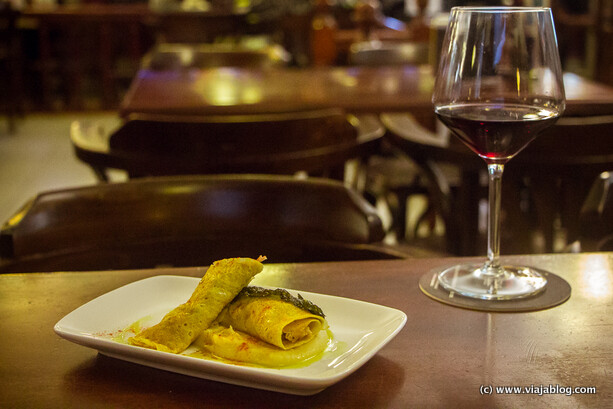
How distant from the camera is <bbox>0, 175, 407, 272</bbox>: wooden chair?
3.55 feet

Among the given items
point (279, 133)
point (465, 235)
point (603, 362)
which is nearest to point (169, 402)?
point (603, 362)

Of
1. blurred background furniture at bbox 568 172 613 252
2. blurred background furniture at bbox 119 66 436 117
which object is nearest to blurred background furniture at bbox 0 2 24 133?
blurred background furniture at bbox 119 66 436 117

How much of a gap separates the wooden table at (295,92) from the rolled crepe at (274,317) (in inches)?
61.4

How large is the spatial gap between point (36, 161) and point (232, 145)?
14.5 feet

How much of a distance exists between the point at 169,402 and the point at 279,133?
3.75ft

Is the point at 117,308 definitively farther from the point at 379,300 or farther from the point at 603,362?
the point at 603,362

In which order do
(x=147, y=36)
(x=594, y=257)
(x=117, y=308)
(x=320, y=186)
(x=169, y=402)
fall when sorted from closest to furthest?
(x=169, y=402) < (x=117, y=308) < (x=594, y=257) < (x=320, y=186) < (x=147, y=36)

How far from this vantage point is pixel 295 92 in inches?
93.4

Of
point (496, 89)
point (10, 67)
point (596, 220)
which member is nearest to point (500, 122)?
point (496, 89)

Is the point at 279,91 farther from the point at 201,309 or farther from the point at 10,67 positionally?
the point at 10,67

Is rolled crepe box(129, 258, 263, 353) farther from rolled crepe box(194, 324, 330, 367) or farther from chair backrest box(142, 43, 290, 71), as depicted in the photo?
chair backrest box(142, 43, 290, 71)

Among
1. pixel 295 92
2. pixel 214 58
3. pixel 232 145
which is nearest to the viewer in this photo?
pixel 232 145

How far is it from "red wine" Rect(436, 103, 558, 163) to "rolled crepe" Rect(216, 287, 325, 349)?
25 cm

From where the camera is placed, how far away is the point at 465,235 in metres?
1.94
